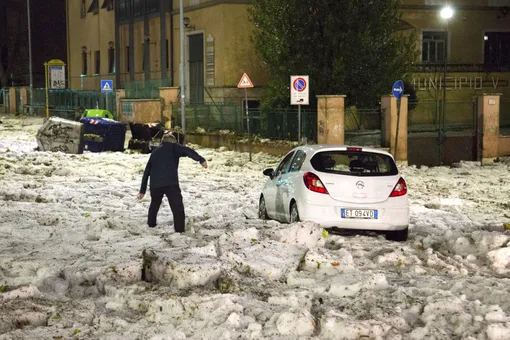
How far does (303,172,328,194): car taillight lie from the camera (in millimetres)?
12016

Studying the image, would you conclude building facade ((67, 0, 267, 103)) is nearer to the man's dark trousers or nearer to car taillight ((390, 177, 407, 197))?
the man's dark trousers

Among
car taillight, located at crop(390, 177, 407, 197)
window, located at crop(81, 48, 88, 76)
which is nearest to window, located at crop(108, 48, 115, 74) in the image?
window, located at crop(81, 48, 88, 76)

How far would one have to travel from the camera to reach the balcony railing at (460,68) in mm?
Answer: 39000

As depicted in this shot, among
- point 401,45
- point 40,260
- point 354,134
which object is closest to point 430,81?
point 401,45

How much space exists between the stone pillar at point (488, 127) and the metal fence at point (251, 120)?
17.1ft

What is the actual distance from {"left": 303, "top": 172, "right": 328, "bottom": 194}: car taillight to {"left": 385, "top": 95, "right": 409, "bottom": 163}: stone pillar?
1308 cm

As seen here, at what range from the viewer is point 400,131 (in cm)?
2500

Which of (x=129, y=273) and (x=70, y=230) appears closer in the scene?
(x=129, y=273)

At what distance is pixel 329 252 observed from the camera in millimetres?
10336

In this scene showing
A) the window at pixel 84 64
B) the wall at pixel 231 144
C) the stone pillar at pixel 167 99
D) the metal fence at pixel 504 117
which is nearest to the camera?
the wall at pixel 231 144

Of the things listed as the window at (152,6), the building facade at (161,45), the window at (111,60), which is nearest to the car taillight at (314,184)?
A: the building facade at (161,45)

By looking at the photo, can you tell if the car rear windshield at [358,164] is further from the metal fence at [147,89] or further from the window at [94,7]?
the window at [94,7]

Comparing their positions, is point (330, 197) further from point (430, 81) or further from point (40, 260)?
point (430, 81)

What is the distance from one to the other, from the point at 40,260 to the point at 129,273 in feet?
5.07
